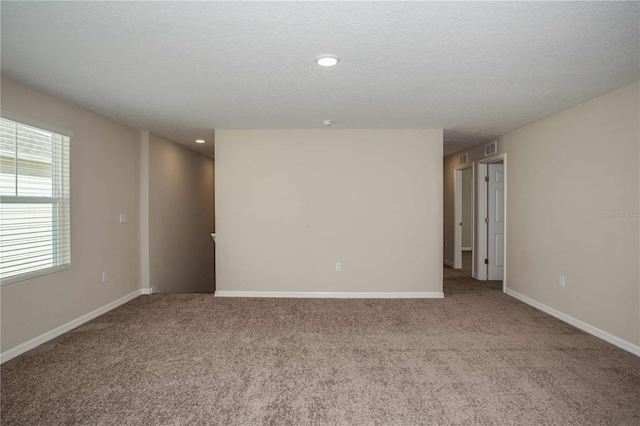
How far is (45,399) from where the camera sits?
2389 mm

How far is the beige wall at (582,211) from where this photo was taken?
3164 mm

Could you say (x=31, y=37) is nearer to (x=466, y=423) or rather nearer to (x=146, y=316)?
(x=146, y=316)

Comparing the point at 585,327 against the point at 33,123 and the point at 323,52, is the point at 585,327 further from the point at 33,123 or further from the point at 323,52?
the point at 33,123

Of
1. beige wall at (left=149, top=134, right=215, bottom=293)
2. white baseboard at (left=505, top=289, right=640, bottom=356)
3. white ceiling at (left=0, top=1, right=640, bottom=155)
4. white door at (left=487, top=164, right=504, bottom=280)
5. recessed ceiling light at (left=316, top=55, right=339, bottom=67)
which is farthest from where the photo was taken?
white door at (left=487, top=164, right=504, bottom=280)

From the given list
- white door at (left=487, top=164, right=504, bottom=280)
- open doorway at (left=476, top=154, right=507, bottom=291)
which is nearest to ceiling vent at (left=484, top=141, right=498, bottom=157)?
open doorway at (left=476, top=154, right=507, bottom=291)

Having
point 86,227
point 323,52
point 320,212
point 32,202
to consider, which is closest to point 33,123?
point 32,202

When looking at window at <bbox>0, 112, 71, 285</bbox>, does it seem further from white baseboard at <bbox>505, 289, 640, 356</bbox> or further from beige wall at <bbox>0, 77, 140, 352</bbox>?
white baseboard at <bbox>505, 289, 640, 356</bbox>

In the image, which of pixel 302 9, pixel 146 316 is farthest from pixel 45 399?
pixel 302 9

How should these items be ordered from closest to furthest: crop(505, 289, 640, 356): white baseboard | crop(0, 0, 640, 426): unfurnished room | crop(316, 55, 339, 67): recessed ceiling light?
1. crop(0, 0, 640, 426): unfurnished room
2. crop(316, 55, 339, 67): recessed ceiling light
3. crop(505, 289, 640, 356): white baseboard

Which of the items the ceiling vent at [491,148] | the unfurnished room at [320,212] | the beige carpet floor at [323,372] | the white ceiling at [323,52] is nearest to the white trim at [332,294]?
the unfurnished room at [320,212]

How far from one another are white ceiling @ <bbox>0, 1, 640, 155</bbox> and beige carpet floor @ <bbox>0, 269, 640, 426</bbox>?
7.85 feet

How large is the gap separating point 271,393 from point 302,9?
248cm

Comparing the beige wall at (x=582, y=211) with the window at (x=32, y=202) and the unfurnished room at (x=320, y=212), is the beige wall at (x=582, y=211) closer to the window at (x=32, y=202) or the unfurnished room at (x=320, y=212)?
the unfurnished room at (x=320, y=212)

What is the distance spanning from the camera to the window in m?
3.02
